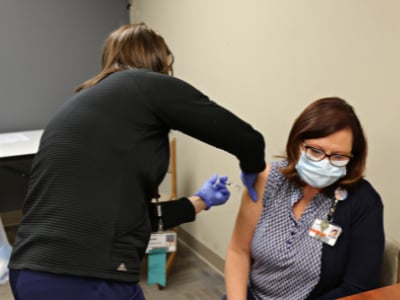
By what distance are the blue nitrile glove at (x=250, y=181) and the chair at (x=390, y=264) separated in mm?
464

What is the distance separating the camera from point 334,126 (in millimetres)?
1388

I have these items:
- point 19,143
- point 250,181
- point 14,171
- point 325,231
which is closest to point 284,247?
point 325,231

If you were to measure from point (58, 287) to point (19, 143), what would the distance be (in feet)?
7.30

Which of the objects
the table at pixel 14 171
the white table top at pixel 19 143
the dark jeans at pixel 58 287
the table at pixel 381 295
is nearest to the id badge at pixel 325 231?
the table at pixel 381 295

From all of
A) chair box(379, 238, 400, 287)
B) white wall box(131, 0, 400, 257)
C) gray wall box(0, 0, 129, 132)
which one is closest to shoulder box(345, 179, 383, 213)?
chair box(379, 238, 400, 287)

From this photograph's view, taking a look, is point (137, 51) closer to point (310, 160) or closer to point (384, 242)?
point (310, 160)

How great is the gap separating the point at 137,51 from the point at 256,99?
1.17 metres

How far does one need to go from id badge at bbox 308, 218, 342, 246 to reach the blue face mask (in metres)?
0.13

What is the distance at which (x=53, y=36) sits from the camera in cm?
360

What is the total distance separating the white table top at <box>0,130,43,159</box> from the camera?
2.83 m

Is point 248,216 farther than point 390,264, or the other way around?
point 248,216

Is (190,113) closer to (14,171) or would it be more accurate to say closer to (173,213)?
(173,213)

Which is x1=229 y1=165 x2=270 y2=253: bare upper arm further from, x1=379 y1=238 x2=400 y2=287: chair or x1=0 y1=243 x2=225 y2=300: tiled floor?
x1=0 y1=243 x2=225 y2=300: tiled floor

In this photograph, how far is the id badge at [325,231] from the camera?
4.53 ft
